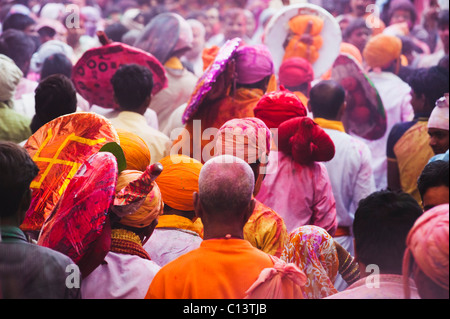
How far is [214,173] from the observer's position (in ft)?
8.42

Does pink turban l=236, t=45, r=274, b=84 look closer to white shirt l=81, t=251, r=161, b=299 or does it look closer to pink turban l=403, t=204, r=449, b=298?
white shirt l=81, t=251, r=161, b=299

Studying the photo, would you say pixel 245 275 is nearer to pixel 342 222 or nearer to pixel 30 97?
pixel 342 222

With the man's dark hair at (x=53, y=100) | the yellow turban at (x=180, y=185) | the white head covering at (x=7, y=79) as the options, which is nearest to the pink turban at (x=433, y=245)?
the yellow turban at (x=180, y=185)

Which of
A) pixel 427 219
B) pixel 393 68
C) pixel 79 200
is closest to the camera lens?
pixel 427 219

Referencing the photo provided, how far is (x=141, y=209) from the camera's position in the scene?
9.66 ft

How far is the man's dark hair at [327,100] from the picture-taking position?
4.97 meters

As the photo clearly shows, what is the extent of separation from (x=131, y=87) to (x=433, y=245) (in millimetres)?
3165

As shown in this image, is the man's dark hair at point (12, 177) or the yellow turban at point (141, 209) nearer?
the man's dark hair at point (12, 177)

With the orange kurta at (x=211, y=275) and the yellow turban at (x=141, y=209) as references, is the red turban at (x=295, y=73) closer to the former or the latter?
the yellow turban at (x=141, y=209)

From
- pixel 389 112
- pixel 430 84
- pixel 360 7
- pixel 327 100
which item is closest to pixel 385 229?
pixel 327 100

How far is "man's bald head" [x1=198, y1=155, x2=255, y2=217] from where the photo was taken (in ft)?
8.38

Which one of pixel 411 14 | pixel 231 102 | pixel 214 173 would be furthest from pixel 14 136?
pixel 411 14

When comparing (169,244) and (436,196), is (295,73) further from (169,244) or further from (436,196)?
(436,196)

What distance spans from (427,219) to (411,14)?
30.9 ft
